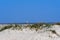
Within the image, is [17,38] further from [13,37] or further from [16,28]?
[16,28]

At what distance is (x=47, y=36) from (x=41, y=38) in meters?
0.50

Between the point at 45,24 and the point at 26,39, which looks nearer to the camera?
the point at 26,39

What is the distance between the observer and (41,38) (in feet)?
29.1

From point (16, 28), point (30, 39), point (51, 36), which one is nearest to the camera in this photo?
point (30, 39)

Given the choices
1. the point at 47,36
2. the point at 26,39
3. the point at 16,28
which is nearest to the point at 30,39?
the point at 26,39

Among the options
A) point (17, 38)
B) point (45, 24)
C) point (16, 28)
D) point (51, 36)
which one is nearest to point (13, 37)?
point (17, 38)

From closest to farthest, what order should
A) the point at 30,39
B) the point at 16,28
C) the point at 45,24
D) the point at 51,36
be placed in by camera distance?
the point at 30,39 → the point at 51,36 → the point at 16,28 → the point at 45,24

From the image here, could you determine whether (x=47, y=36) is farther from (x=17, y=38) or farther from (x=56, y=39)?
(x=17, y=38)

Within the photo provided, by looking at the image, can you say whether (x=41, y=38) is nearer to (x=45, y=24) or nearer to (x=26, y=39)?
(x=26, y=39)

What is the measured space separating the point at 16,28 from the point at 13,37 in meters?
3.30

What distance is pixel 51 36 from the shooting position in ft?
30.7

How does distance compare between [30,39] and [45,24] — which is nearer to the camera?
[30,39]

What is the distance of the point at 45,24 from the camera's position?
13.6 metres

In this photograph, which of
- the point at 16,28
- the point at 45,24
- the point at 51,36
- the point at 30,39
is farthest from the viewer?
the point at 45,24
